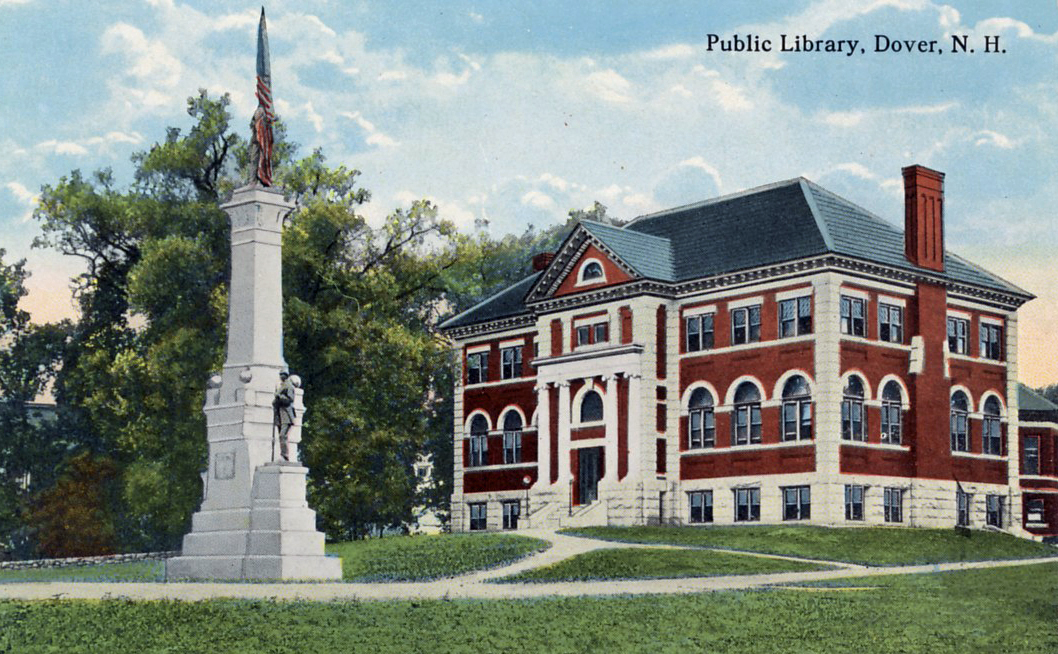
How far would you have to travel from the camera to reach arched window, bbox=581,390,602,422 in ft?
180

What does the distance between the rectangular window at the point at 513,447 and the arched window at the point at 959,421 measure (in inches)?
655

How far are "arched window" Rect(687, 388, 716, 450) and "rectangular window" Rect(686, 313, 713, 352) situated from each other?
1.48 m

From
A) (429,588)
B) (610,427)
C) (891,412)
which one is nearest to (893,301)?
(891,412)

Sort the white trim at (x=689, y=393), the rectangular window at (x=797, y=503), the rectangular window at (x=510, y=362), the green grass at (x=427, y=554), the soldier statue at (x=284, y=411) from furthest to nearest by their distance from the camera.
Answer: the rectangular window at (x=510, y=362), the white trim at (x=689, y=393), the rectangular window at (x=797, y=503), the green grass at (x=427, y=554), the soldier statue at (x=284, y=411)

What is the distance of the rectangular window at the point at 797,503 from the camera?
4869 cm

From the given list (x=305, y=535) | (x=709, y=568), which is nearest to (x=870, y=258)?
(x=709, y=568)

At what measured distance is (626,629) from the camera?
79.8 feet

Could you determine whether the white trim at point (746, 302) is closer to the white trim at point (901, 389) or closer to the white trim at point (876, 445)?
the white trim at point (901, 389)

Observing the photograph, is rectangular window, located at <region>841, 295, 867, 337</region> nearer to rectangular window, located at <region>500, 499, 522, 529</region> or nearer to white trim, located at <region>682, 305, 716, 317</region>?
white trim, located at <region>682, 305, 716, 317</region>

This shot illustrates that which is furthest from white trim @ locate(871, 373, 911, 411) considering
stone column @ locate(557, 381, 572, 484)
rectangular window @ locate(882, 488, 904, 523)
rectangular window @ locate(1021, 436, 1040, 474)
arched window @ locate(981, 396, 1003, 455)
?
rectangular window @ locate(1021, 436, 1040, 474)

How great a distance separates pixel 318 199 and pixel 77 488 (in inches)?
478

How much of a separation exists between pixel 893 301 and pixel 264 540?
78.7ft

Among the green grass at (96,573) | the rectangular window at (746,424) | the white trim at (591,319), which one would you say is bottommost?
the green grass at (96,573)

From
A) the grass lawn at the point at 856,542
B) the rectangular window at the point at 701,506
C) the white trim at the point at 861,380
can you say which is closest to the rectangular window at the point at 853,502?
the grass lawn at the point at 856,542
